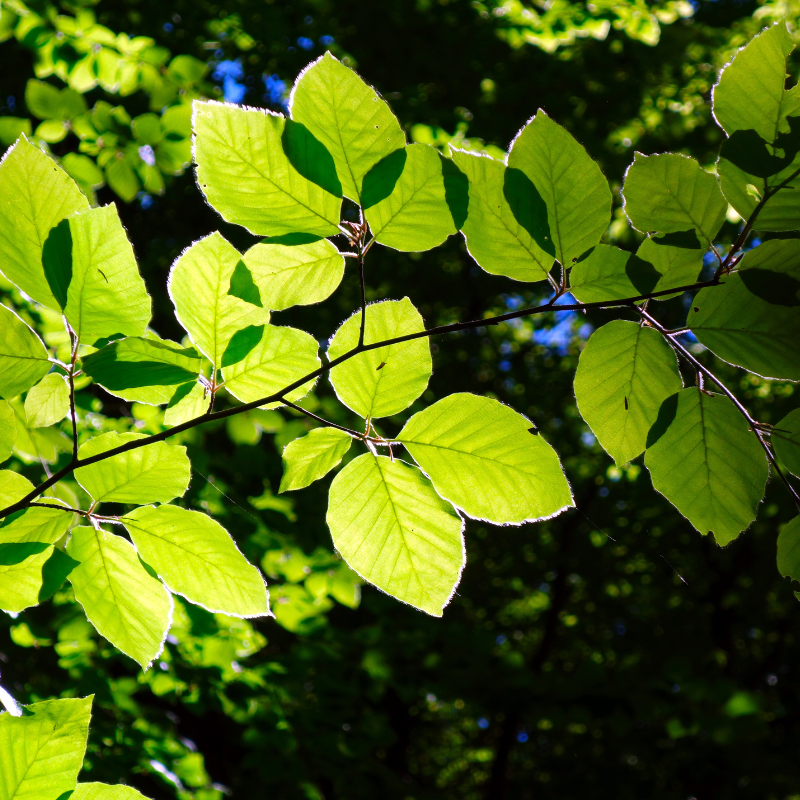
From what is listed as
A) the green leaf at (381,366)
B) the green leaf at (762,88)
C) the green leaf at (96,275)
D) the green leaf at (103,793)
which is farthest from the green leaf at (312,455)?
the green leaf at (762,88)

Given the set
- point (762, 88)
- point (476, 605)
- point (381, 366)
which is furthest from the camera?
point (476, 605)

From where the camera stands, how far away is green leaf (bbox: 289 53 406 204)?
399 millimetres

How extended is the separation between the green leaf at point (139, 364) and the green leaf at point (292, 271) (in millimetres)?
70

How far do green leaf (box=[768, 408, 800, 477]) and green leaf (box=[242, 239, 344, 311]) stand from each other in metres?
0.34

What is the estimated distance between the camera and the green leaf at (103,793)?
48 centimetres

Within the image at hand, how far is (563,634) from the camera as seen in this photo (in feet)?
21.8

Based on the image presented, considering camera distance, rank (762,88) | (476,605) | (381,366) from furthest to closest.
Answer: (476,605) → (381,366) → (762,88)

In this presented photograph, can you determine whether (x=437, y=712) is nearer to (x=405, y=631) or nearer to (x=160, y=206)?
(x=405, y=631)

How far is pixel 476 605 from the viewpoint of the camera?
6129mm

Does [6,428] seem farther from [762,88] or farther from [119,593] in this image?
[762,88]

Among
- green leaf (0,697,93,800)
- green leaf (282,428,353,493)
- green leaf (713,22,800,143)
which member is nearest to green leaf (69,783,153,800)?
green leaf (0,697,93,800)

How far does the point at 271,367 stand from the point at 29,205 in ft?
0.66

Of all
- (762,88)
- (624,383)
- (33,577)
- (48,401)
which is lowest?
(33,577)

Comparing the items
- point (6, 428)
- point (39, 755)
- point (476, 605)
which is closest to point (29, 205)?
point (6, 428)
